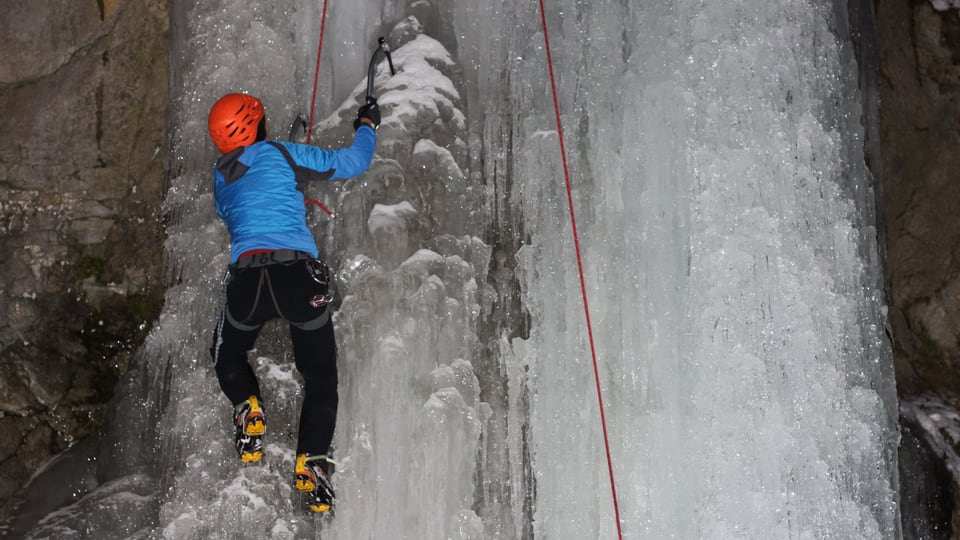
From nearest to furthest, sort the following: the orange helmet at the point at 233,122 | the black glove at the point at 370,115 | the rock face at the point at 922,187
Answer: the orange helmet at the point at 233,122 < the black glove at the point at 370,115 < the rock face at the point at 922,187

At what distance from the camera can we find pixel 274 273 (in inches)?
129

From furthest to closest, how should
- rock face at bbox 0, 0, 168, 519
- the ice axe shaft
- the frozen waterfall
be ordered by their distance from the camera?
rock face at bbox 0, 0, 168, 519, the frozen waterfall, the ice axe shaft

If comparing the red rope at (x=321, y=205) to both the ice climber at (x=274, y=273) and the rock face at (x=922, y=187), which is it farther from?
the rock face at (x=922, y=187)

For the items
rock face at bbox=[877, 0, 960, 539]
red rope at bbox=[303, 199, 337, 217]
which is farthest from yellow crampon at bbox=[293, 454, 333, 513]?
rock face at bbox=[877, 0, 960, 539]

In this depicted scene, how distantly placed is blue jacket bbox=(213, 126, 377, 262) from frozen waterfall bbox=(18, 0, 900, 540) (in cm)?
47

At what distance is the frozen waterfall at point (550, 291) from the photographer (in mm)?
3783

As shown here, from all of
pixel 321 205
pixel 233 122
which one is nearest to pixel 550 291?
pixel 321 205

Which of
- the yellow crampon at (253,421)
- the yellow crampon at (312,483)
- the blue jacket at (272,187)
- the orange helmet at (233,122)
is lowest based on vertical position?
the yellow crampon at (312,483)

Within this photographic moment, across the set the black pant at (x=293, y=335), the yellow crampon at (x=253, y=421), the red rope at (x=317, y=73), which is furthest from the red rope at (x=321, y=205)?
the yellow crampon at (x=253, y=421)

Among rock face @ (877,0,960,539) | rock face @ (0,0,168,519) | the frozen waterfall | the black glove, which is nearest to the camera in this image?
the black glove

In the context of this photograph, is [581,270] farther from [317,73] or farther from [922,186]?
[922,186]

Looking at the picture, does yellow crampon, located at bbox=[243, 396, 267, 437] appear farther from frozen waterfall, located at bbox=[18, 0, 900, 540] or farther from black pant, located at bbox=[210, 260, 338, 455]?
frozen waterfall, located at bbox=[18, 0, 900, 540]

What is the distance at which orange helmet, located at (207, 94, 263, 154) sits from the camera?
132 inches

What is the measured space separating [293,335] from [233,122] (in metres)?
0.83
